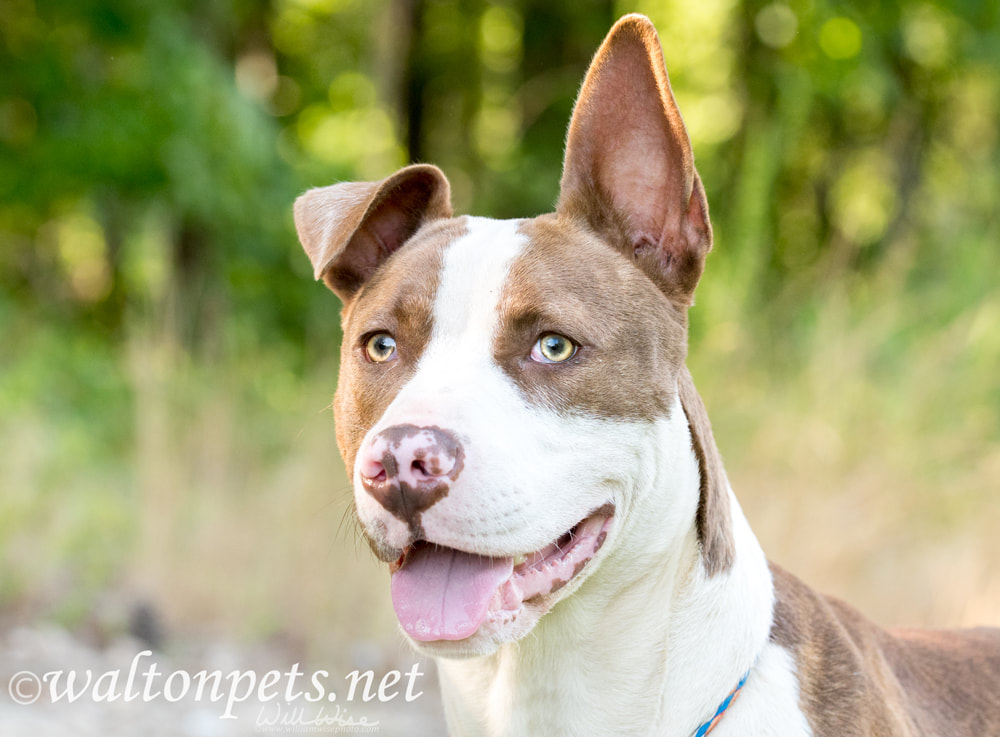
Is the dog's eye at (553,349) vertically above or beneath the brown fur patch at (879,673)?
above

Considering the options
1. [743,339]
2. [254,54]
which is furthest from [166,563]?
[254,54]

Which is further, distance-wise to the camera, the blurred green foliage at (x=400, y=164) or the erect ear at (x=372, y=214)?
the blurred green foliage at (x=400, y=164)

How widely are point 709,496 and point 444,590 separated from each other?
695mm

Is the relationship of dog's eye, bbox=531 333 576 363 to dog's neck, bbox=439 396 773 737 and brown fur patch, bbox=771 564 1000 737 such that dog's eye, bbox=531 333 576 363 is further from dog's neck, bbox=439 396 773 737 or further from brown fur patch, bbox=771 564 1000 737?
brown fur patch, bbox=771 564 1000 737

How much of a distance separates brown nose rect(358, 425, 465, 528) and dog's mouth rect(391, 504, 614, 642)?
0.66ft

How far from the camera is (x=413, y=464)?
2.23 m

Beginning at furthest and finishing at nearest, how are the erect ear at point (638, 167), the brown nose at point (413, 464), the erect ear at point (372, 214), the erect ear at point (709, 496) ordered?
the erect ear at point (372, 214) → the erect ear at point (638, 167) → the erect ear at point (709, 496) → the brown nose at point (413, 464)

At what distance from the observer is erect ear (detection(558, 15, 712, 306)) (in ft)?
8.96

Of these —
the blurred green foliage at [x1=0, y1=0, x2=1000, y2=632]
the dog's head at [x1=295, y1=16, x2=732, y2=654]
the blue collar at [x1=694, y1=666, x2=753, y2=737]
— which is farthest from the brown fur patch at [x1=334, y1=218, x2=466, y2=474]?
the blurred green foliage at [x1=0, y1=0, x2=1000, y2=632]

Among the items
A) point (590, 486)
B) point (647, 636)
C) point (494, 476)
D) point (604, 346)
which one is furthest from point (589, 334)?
point (647, 636)

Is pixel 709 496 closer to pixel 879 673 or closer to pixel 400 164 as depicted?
pixel 879 673

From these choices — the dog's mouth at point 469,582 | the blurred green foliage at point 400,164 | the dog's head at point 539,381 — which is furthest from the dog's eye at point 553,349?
the blurred green foliage at point 400,164

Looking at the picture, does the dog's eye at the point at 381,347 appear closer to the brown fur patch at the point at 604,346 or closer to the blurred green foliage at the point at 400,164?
the brown fur patch at the point at 604,346

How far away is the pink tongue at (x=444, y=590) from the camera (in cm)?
236
